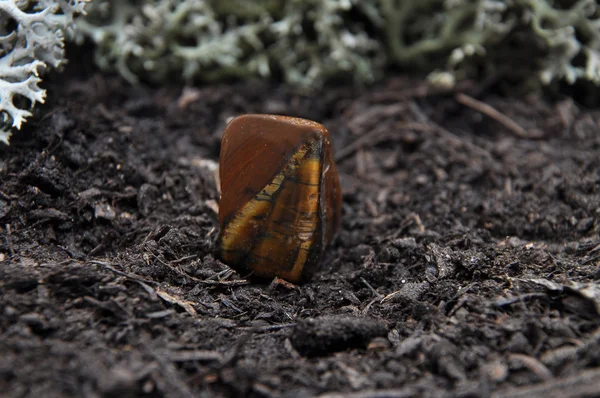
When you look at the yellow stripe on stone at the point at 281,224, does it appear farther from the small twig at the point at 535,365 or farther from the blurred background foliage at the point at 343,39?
the blurred background foliage at the point at 343,39

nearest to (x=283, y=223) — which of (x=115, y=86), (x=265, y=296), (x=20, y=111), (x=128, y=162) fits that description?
(x=265, y=296)

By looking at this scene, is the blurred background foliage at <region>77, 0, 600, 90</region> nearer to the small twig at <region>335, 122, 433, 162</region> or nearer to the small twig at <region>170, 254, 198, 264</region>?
the small twig at <region>335, 122, 433, 162</region>

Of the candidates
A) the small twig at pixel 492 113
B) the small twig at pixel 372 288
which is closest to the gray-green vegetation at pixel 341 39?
the small twig at pixel 492 113

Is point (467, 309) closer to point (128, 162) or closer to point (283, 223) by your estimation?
point (283, 223)

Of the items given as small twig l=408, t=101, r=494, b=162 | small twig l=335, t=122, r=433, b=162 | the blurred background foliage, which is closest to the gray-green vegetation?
the blurred background foliage

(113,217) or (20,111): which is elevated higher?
(20,111)

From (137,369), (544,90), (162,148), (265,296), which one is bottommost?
(265,296)

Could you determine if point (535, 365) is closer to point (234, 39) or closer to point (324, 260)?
point (324, 260)

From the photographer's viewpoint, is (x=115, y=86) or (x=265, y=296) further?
(x=115, y=86)
